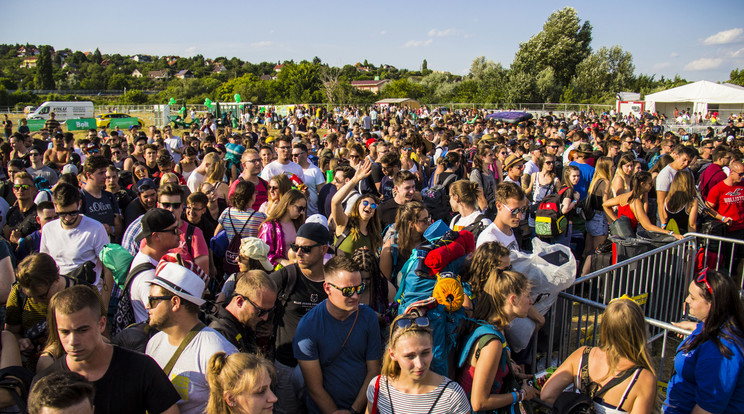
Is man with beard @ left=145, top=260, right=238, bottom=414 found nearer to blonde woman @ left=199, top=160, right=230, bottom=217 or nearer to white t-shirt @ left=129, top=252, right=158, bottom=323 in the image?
white t-shirt @ left=129, top=252, right=158, bottom=323

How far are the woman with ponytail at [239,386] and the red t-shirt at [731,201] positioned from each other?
22.3 ft

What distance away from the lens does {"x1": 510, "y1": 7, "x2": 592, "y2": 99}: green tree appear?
179 feet

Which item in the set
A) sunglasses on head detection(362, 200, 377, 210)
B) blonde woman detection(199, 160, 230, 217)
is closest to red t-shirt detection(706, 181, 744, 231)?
sunglasses on head detection(362, 200, 377, 210)

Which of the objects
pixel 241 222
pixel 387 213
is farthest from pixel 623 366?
pixel 241 222

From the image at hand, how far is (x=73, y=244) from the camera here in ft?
13.6

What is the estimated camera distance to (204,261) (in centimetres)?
413

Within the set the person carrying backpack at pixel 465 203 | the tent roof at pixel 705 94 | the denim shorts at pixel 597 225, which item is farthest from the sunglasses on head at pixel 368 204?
the tent roof at pixel 705 94

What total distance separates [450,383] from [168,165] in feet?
19.2

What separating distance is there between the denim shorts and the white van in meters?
39.3

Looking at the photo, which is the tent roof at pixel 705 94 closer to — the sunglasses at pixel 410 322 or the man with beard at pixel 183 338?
the sunglasses at pixel 410 322

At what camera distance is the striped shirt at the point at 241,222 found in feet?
15.4

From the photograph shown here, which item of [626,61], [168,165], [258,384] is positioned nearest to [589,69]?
[626,61]

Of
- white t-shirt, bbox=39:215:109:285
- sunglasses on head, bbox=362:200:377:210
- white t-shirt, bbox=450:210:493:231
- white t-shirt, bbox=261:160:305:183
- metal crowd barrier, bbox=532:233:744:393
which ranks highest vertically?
white t-shirt, bbox=261:160:305:183

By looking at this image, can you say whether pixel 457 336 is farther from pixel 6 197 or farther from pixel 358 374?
pixel 6 197
